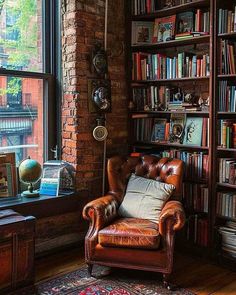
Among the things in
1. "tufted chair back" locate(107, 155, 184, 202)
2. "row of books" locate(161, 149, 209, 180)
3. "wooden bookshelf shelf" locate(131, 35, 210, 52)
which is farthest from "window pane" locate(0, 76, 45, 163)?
"row of books" locate(161, 149, 209, 180)

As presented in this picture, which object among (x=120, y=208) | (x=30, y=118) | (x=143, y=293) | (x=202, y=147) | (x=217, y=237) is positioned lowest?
(x=143, y=293)

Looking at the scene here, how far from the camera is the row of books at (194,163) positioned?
3.53 meters

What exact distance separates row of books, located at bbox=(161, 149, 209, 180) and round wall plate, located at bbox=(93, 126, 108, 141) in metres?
0.71

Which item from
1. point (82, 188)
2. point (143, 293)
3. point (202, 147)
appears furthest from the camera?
point (82, 188)

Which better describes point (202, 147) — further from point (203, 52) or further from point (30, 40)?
point (30, 40)

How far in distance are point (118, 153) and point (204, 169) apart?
987 mm

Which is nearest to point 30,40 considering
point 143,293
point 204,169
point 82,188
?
point 82,188

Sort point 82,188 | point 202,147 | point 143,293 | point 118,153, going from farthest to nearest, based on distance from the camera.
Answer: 1. point 118,153
2. point 82,188
3. point 202,147
4. point 143,293

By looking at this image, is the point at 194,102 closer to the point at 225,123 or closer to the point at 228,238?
the point at 225,123

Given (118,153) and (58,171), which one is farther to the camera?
(118,153)

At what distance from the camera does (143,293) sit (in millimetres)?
2848

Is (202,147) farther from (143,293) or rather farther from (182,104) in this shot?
(143,293)

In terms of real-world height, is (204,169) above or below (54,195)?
above

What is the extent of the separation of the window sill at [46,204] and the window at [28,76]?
Answer: 487 mm
